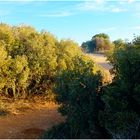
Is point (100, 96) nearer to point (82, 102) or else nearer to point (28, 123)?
point (82, 102)

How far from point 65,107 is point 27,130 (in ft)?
7.09

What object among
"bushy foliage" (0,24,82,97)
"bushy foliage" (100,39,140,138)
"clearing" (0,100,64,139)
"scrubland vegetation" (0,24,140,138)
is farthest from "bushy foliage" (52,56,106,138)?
"bushy foliage" (0,24,82,97)

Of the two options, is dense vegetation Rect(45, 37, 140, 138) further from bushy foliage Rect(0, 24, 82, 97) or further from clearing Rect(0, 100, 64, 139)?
bushy foliage Rect(0, 24, 82, 97)

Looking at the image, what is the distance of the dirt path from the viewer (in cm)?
1443

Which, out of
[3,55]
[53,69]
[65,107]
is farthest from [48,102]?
[65,107]

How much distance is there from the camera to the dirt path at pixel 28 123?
14427 millimetres

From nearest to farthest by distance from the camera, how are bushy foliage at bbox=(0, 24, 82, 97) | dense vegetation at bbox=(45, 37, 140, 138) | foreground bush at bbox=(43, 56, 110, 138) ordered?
1. dense vegetation at bbox=(45, 37, 140, 138)
2. foreground bush at bbox=(43, 56, 110, 138)
3. bushy foliage at bbox=(0, 24, 82, 97)

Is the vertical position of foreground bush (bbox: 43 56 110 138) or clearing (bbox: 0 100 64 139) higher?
foreground bush (bbox: 43 56 110 138)

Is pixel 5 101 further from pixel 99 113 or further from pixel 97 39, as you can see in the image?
pixel 97 39

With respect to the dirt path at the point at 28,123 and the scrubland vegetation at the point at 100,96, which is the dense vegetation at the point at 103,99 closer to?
the scrubland vegetation at the point at 100,96

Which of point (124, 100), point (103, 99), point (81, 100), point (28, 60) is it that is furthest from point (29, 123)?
point (124, 100)

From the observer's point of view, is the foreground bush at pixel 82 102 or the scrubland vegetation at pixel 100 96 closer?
the scrubland vegetation at pixel 100 96

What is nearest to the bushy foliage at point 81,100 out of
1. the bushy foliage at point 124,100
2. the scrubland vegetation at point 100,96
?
the scrubland vegetation at point 100,96

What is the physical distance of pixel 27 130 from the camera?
14.9 m
